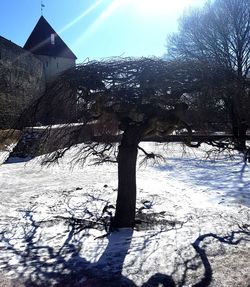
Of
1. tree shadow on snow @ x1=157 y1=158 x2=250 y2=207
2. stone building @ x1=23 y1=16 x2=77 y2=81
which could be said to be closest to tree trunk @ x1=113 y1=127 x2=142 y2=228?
tree shadow on snow @ x1=157 y1=158 x2=250 y2=207

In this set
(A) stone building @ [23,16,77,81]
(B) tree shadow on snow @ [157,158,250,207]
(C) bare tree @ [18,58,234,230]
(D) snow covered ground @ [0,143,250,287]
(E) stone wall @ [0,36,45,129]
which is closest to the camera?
(D) snow covered ground @ [0,143,250,287]

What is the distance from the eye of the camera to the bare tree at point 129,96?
465 centimetres

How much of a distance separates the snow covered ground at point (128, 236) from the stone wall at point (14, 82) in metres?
8.90

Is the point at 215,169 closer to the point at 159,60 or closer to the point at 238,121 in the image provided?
the point at 238,121

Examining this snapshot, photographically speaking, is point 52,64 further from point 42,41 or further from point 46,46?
point 42,41

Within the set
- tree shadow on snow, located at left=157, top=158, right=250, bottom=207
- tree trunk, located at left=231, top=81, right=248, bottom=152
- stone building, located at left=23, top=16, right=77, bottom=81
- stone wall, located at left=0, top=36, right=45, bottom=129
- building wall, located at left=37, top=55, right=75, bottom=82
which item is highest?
stone building, located at left=23, top=16, right=77, bottom=81

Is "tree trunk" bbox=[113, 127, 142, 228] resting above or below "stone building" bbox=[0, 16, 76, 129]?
below

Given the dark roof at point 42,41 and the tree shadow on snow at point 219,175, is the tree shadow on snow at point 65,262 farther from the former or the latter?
the dark roof at point 42,41

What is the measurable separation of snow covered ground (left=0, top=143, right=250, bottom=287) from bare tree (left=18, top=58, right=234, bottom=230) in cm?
75

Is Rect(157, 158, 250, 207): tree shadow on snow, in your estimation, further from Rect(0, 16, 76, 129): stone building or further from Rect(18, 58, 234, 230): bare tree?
Rect(0, 16, 76, 129): stone building

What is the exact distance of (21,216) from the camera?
232 inches

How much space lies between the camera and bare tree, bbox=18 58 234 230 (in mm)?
4648

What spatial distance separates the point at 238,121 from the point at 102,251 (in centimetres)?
232

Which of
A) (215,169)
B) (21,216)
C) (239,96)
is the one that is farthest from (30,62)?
(239,96)
